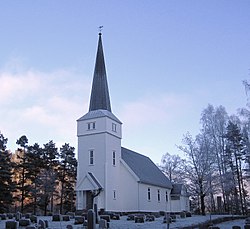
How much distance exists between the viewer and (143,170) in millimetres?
44875

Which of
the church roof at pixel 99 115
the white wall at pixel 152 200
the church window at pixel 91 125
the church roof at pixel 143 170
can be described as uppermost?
the church roof at pixel 99 115

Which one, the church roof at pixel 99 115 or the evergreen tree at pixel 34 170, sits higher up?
the church roof at pixel 99 115

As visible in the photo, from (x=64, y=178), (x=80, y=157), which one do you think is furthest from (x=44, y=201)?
(x=80, y=157)

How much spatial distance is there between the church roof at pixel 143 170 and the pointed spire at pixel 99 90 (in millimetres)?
6668

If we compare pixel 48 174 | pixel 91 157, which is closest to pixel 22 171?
pixel 48 174

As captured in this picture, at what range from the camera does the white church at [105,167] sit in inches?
1460

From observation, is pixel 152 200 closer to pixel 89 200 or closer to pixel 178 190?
pixel 89 200

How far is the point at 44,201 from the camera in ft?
152

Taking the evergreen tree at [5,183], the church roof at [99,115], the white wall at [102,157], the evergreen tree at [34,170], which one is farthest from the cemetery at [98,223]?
the evergreen tree at [34,170]

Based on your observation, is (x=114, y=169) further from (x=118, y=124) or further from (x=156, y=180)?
(x=156, y=180)

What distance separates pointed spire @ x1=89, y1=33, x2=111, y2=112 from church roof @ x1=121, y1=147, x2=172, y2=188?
6.67m

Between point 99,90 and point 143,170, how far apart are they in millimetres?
11942

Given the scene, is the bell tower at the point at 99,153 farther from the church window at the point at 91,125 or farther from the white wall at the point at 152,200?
the white wall at the point at 152,200

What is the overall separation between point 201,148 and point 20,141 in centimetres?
2488
